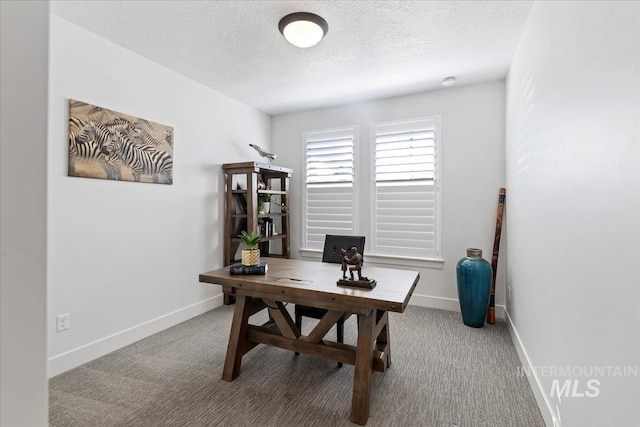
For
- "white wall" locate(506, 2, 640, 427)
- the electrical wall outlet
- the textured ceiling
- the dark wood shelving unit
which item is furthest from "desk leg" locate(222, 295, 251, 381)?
the textured ceiling

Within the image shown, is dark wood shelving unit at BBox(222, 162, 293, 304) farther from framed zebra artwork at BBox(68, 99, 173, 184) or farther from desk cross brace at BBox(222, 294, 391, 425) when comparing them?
desk cross brace at BBox(222, 294, 391, 425)

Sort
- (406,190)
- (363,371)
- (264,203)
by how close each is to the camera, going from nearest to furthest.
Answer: (363,371), (406,190), (264,203)

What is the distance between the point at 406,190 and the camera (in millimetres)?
3824

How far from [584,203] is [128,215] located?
323 cm

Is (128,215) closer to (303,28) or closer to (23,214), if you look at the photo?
(303,28)

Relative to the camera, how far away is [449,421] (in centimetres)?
176

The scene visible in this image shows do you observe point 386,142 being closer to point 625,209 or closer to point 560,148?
point 560,148

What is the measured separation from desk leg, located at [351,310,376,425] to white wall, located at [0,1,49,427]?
1.58 meters

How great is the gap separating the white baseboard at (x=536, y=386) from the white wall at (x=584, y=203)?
2 centimetres

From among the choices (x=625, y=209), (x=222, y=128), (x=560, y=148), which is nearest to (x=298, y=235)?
(x=222, y=128)

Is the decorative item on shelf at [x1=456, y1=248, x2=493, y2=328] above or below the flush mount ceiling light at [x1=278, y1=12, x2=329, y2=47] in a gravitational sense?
below

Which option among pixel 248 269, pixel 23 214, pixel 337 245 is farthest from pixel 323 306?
pixel 23 214

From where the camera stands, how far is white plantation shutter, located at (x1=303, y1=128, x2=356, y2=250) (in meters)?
4.19

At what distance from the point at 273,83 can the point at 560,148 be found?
2.86 metres
